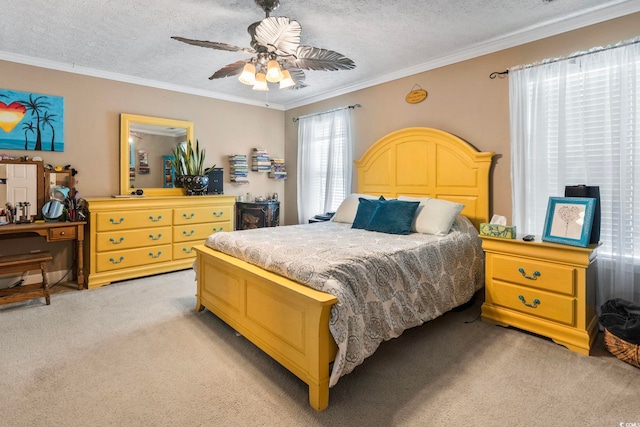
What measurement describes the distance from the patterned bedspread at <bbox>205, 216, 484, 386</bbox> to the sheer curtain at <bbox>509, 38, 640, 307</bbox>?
2.37ft

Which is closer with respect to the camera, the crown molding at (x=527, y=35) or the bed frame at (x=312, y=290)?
the bed frame at (x=312, y=290)

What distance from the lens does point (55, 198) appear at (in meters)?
3.83

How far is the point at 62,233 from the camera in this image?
3531 mm

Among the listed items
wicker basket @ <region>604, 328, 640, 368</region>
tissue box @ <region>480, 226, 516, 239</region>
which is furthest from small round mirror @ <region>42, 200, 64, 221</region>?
wicker basket @ <region>604, 328, 640, 368</region>

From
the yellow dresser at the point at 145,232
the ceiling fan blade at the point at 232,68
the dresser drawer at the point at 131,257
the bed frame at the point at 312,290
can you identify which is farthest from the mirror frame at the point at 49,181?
the ceiling fan blade at the point at 232,68

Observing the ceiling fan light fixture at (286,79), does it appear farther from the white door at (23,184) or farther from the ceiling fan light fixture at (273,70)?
the white door at (23,184)

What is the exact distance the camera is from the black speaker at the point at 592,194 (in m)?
2.44

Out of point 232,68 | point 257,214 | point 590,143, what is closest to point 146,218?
point 257,214

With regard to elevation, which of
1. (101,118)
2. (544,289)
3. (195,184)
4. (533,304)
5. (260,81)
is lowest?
(533,304)

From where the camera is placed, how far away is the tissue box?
2693 millimetres

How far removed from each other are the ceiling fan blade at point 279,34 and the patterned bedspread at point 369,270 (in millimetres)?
1442

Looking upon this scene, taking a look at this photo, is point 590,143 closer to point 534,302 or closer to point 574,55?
point 574,55

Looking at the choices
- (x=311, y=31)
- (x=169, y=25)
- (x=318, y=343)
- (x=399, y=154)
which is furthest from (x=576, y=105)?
(x=169, y=25)

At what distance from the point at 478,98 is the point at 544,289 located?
194 centimetres
